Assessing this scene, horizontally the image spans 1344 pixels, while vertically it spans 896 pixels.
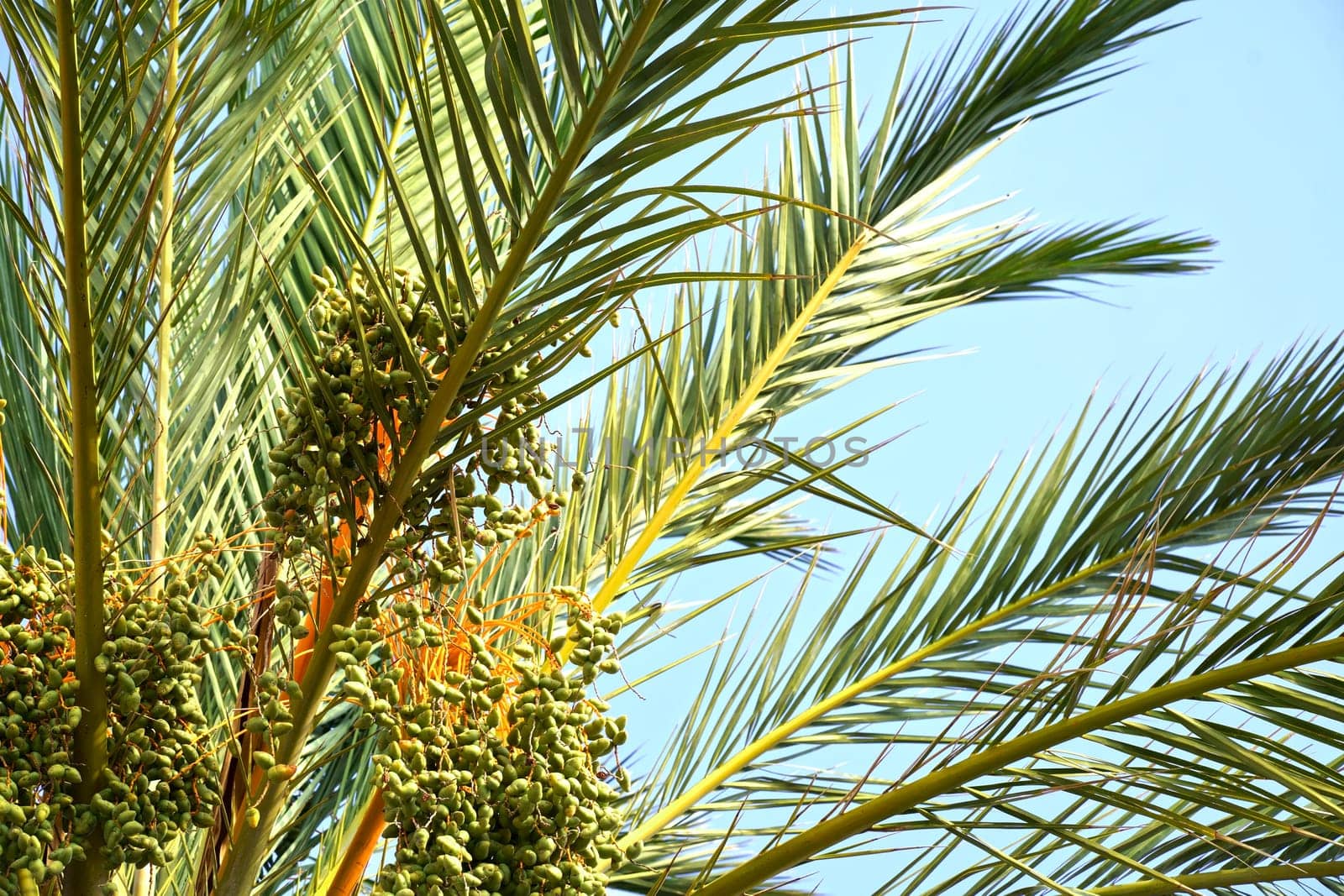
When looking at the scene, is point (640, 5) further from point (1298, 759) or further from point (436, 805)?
point (1298, 759)

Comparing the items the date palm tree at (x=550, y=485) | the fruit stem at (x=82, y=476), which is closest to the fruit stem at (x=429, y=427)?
the date palm tree at (x=550, y=485)

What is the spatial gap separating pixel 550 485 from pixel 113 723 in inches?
13.7

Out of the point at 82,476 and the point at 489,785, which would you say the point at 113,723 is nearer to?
the point at 82,476

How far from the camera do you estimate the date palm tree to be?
0.77 meters

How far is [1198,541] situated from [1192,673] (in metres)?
0.43

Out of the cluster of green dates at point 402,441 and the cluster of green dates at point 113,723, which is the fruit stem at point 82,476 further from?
the cluster of green dates at point 402,441

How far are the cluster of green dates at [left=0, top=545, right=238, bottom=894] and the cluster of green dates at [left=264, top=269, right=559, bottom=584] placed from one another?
12 centimetres

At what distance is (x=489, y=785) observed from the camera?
0.80 meters

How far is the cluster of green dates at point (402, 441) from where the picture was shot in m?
0.80

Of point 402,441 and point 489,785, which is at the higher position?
point 402,441

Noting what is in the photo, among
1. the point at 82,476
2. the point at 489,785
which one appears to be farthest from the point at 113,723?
the point at 489,785

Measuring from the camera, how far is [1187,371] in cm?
658

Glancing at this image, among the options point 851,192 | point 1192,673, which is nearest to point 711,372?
point 851,192

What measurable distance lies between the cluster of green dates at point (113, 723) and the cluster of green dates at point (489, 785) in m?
0.15
